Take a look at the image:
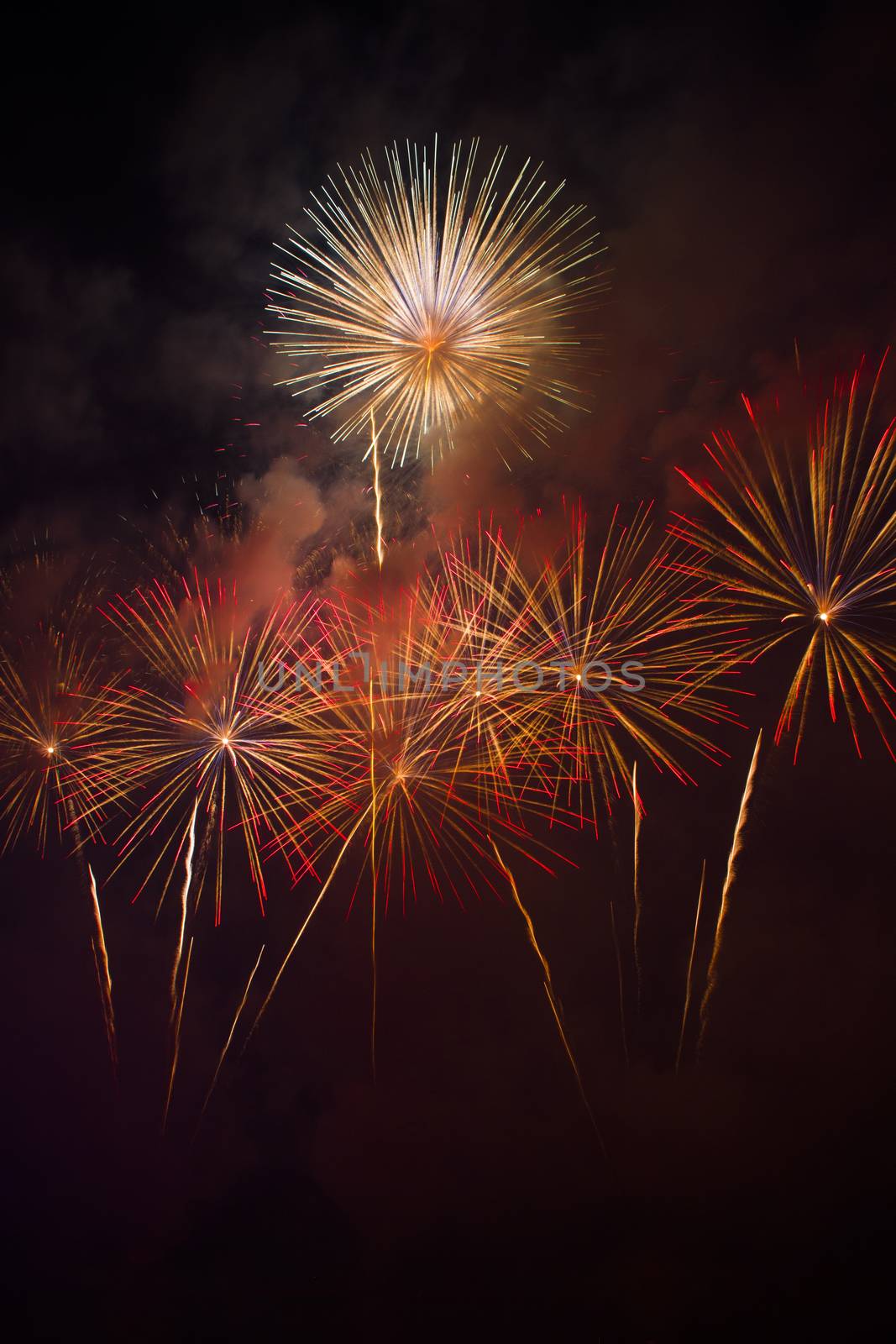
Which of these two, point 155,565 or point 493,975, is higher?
point 155,565

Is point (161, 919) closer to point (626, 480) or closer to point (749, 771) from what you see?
point (749, 771)

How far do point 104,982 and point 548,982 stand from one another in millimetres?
5398

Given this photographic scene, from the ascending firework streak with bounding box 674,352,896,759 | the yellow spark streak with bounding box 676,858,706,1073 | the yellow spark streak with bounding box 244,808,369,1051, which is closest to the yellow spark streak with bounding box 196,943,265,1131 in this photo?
the yellow spark streak with bounding box 244,808,369,1051

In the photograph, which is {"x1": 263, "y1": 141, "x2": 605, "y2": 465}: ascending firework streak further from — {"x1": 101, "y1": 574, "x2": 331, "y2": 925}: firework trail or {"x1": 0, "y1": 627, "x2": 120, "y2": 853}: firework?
{"x1": 0, "y1": 627, "x2": 120, "y2": 853}: firework

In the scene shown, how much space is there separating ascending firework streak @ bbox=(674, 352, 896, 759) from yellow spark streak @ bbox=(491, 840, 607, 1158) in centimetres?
294

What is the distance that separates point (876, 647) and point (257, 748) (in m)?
5.57

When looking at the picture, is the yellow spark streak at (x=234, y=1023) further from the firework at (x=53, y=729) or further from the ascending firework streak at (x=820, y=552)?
the ascending firework streak at (x=820, y=552)

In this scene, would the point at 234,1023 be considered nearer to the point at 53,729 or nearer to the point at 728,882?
the point at 53,729

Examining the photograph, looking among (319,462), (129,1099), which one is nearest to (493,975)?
(129,1099)

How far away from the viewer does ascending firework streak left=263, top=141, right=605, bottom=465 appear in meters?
4.25

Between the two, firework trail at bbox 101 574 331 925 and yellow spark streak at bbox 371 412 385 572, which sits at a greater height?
yellow spark streak at bbox 371 412 385 572

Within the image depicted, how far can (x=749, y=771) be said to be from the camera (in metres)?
5.13

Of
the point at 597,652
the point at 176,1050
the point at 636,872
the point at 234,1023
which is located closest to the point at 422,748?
the point at 597,652

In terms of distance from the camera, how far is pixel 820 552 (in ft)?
14.5
